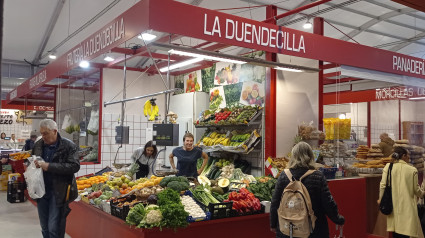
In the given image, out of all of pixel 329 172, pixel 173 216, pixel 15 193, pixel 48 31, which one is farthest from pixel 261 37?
pixel 48 31

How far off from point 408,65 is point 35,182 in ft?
20.4

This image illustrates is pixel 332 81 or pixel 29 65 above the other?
pixel 29 65

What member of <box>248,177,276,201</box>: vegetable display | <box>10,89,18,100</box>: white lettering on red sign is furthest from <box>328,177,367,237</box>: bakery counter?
<box>10,89,18,100</box>: white lettering on red sign

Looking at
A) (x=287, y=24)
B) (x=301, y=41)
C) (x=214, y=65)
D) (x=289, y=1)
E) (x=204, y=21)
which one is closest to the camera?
(x=204, y=21)

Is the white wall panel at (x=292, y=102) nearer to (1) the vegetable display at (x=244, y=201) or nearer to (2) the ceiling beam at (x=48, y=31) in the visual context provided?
(1) the vegetable display at (x=244, y=201)

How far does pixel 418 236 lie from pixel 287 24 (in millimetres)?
8283

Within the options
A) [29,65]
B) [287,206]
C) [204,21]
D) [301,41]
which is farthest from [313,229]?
[29,65]

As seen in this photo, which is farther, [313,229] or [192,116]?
[192,116]

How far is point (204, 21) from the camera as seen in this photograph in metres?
4.38

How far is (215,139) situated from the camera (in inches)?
327

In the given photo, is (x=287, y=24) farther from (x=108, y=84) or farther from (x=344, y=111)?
(x=108, y=84)

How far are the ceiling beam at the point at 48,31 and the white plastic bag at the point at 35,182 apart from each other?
24.9ft

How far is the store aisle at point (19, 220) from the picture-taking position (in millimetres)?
6787

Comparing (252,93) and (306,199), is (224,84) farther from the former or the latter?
(306,199)
